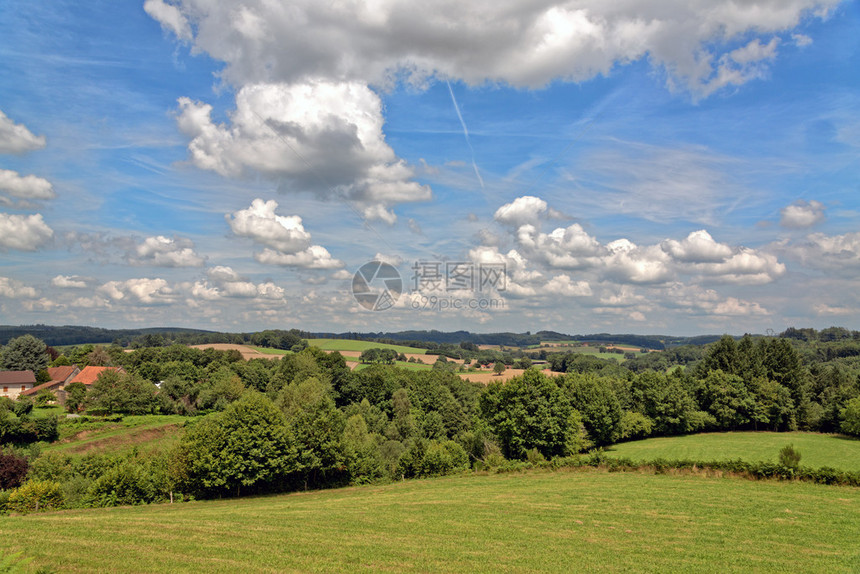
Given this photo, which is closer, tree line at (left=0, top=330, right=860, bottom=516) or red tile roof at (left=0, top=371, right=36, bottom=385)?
tree line at (left=0, top=330, right=860, bottom=516)

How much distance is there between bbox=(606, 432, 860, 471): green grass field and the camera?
2110 inches

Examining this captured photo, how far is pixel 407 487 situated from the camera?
1564 inches

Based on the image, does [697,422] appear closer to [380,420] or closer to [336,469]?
[380,420]

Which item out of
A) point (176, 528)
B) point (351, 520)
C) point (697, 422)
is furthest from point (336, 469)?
point (697, 422)

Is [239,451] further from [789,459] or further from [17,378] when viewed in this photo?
[17,378]

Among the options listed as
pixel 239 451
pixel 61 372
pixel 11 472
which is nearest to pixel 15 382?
pixel 61 372

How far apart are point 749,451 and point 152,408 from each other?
10178 cm

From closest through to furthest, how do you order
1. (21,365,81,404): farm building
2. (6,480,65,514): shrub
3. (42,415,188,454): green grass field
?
(6,480,65,514): shrub < (42,415,188,454): green grass field < (21,365,81,404): farm building

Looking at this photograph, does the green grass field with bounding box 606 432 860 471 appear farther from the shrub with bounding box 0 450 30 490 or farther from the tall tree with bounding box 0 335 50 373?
the tall tree with bounding box 0 335 50 373

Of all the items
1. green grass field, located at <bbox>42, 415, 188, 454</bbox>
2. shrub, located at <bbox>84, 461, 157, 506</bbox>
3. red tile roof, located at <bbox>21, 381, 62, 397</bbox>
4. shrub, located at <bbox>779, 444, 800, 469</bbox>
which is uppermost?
shrub, located at <bbox>779, 444, 800, 469</bbox>

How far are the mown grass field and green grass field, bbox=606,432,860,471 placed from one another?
25.2m

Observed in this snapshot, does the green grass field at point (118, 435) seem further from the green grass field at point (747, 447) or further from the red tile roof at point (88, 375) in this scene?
the green grass field at point (747, 447)

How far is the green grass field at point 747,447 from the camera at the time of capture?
2110 inches

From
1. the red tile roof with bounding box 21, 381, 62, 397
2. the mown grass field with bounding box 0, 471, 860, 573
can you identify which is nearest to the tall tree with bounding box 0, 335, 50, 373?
the red tile roof with bounding box 21, 381, 62, 397
